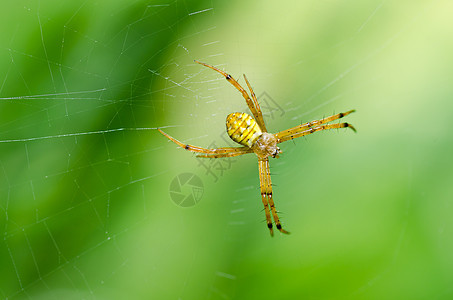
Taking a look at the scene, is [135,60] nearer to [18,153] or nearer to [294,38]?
[18,153]

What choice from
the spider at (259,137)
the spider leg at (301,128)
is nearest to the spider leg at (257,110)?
the spider at (259,137)

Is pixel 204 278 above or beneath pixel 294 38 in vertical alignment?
beneath

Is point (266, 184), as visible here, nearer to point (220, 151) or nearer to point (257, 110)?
point (220, 151)

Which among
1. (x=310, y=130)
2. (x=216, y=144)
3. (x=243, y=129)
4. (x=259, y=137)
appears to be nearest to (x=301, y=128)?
(x=310, y=130)

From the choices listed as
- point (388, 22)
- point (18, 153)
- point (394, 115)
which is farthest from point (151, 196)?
point (388, 22)

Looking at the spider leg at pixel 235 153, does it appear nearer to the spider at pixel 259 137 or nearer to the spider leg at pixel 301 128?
the spider at pixel 259 137

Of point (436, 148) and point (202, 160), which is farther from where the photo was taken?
point (202, 160)

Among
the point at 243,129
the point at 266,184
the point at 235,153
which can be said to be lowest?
the point at 266,184
